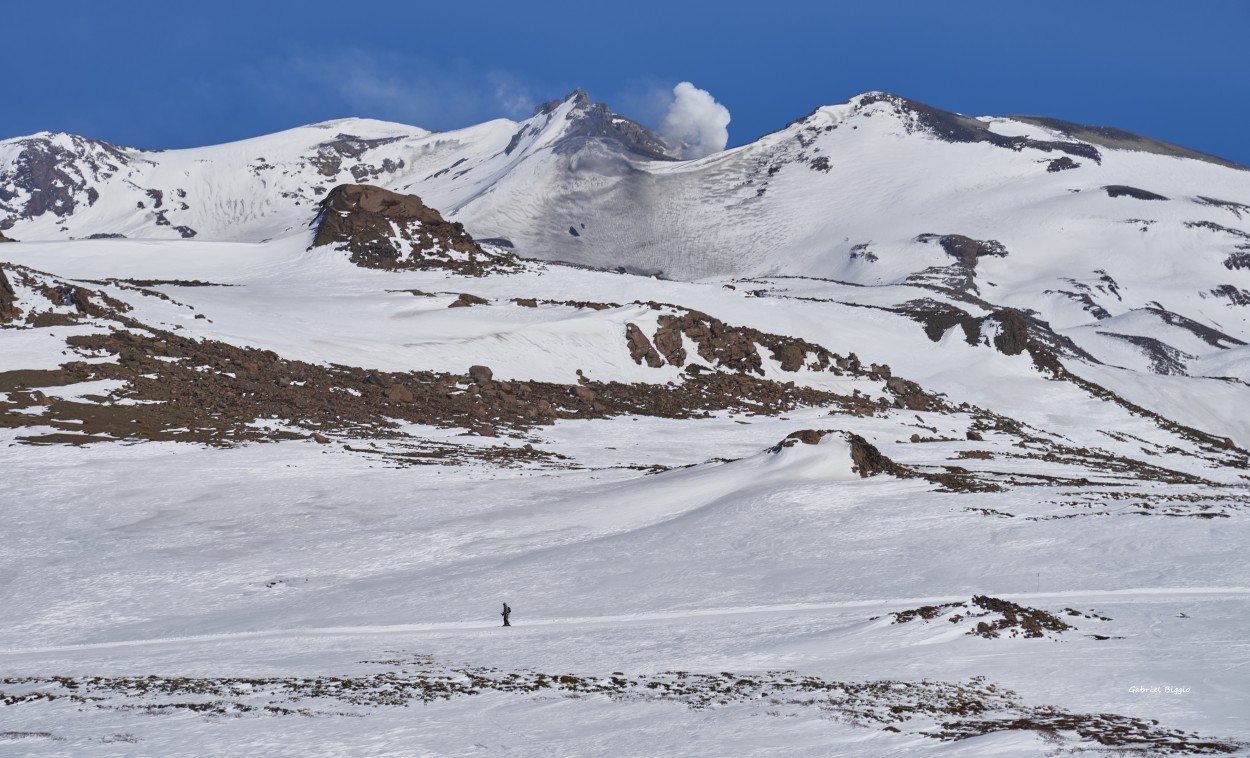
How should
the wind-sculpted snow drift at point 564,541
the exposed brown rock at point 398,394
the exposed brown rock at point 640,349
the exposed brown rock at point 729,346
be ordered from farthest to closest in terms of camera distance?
the exposed brown rock at point 729,346, the exposed brown rock at point 640,349, the exposed brown rock at point 398,394, the wind-sculpted snow drift at point 564,541

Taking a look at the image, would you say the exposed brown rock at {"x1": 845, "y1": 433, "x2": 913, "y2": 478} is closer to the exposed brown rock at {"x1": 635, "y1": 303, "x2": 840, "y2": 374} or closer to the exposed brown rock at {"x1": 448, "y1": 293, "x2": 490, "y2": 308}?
the exposed brown rock at {"x1": 635, "y1": 303, "x2": 840, "y2": 374}

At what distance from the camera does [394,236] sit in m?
122

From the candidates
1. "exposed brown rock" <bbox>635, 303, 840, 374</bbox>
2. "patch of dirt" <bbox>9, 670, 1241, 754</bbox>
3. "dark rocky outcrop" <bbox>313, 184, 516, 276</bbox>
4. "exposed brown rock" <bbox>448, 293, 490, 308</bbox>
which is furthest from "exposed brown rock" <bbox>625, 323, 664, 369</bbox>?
"patch of dirt" <bbox>9, 670, 1241, 754</bbox>

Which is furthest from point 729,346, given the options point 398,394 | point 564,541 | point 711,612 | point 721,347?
point 711,612

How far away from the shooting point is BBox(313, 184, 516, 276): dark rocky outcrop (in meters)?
118

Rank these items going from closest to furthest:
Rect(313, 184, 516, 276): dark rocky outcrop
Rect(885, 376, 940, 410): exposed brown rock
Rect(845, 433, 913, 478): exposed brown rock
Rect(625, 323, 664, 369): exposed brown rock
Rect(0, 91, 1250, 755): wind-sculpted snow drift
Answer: Rect(0, 91, 1250, 755): wind-sculpted snow drift → Rect(845, 433, 913, 478): exposed brown rock → Rect(625, 323, 664, 369): exposed brown rock → Rect(885, 376, 940, 410): exposed brown rock → Rect(313, 184, 516, 276): dark rocky outcrop

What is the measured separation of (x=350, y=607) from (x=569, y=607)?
5.78 meters

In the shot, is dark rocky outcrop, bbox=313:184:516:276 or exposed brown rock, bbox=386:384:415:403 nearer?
exposed brown rock, bbox=386:384:415:403

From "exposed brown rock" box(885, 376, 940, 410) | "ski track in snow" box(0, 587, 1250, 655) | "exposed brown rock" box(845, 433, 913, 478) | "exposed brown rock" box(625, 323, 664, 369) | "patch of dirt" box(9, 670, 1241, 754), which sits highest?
"exposed brown rock" box(625, 323, 664, 369)

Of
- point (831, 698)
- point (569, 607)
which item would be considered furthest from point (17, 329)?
point (831, 698)

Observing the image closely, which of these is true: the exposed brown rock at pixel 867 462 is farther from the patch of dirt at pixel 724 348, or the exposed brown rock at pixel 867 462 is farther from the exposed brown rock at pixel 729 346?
the exposed brown rock at pixel 729 346

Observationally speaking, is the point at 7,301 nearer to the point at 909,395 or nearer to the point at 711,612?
the point at 711,612

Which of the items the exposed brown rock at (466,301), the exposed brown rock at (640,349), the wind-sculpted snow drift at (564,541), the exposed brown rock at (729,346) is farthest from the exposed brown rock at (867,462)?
the exposed brown rock at (466,301)

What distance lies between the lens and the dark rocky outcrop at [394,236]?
11800 cm
